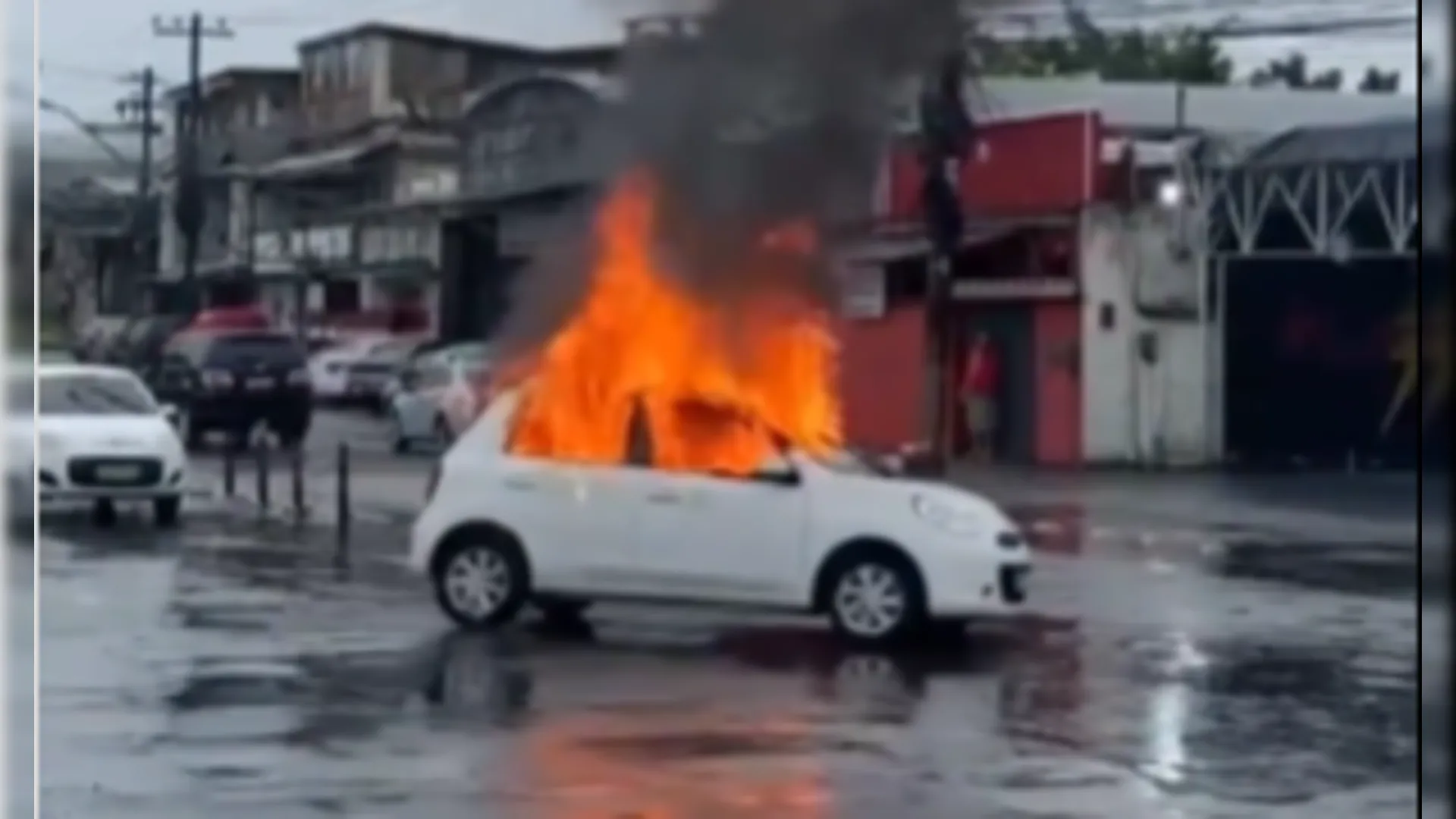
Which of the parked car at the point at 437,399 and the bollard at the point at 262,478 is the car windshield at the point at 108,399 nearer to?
the bollard at the point at 262,478

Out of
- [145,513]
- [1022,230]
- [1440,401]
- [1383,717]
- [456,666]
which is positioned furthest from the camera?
[1022,230]

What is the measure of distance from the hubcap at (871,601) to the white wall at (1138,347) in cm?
1677

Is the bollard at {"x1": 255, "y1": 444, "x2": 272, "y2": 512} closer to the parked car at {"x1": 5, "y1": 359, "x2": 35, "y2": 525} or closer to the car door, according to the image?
the car door

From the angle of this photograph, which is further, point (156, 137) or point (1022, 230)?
point (1022, 230)

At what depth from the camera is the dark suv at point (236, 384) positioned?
75.9 feet

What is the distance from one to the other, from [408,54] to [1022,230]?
1733 centimetres

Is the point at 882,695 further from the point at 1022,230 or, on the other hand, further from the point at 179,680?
the point at 1022,230

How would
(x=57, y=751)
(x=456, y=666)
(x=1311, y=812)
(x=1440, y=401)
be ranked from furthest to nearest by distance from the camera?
1. (x=456, y=666)
2. (x=57, y=751)
3. (x=1311, y=812)
4. (x=1440, y=401)

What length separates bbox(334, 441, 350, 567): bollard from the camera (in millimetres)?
20578

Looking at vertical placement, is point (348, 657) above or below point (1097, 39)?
below

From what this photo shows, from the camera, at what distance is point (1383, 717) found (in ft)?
39.7

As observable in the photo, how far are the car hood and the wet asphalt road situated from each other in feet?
8.58

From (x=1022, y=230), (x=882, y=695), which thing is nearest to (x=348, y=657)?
(x=882, y=695)

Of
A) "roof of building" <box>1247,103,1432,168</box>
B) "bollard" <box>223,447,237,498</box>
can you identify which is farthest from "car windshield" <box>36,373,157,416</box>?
"roof of building" <box>1247,103,1432,168</box>
